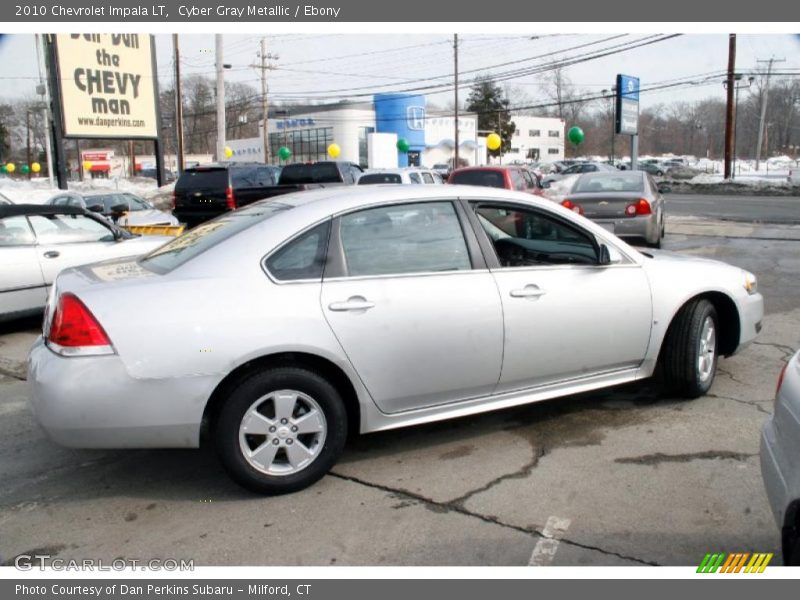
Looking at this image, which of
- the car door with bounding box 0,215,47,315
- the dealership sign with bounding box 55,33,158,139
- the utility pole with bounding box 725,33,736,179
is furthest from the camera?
the utility pole with bounding box 725,33,736,179

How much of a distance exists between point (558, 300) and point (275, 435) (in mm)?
1836

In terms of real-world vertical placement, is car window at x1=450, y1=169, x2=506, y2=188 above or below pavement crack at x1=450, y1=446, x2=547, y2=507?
above

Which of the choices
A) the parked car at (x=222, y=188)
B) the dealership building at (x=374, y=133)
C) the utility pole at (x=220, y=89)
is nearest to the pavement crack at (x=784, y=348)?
the parked car at (x=222, y=188)

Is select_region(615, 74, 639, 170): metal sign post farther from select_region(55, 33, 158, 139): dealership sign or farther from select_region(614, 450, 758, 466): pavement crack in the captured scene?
select_region(614, 450, 758, 466): pavement crack

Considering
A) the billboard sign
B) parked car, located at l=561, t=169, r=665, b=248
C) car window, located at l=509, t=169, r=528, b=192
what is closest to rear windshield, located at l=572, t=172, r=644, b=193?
parked car, located at l=561, t=169, r=665, b=248

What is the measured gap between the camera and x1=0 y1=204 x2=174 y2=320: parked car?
7387 mm

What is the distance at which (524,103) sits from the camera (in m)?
93.5

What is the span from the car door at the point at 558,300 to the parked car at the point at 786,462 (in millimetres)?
1586

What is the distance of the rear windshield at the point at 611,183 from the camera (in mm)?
12445

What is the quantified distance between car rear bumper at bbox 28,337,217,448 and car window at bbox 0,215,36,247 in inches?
186

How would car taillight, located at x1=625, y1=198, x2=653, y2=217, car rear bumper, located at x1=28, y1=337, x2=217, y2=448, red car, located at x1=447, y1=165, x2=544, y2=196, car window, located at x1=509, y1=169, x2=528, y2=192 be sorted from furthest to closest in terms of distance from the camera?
car window, located at x1=509, y1=169, x2=528, y2=192, red car, located at x1=447, y1=165, x2=544, y2=196, car taillight, located at x1=625, y1=198, x2=653, y2=217, car rear bumper, located at x1=28, y1=337, x2=217, y2=448

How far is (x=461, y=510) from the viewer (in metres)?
3.48

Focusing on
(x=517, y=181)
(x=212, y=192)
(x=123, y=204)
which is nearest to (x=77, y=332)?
(x=517, y=181)
